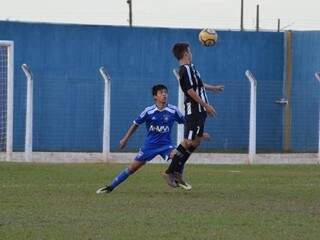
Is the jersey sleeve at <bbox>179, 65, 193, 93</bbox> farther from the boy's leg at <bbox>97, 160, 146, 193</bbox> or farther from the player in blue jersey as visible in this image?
the boy's leg at <bbox>97, 160, 146, 193</bbox>

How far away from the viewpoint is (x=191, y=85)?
1414 cm

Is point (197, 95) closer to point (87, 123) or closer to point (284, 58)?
point (87, 123)

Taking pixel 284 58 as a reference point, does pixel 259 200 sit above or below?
below

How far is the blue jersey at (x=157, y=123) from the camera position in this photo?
568 inches

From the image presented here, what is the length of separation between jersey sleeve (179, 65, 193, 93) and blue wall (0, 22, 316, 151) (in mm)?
15807

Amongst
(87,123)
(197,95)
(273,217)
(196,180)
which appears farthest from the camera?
(87,123)

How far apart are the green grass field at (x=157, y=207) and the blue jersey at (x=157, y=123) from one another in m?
0.73

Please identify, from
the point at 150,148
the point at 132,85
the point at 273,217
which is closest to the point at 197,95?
the point at 150,148

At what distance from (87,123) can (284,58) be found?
7.24 meters

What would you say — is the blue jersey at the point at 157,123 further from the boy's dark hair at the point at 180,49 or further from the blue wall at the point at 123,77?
the blue wall at the point at 123,77

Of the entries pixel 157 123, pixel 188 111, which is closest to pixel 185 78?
pixel 188 111

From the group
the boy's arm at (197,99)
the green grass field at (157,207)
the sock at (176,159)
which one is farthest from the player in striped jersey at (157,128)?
the green grass field at (157,207)

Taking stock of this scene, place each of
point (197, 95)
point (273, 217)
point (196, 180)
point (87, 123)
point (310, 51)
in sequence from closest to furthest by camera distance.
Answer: point (273, 217), point (197, 95), point (196, 180), point (87, 123), point (310, 51)

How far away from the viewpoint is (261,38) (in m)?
33.0
